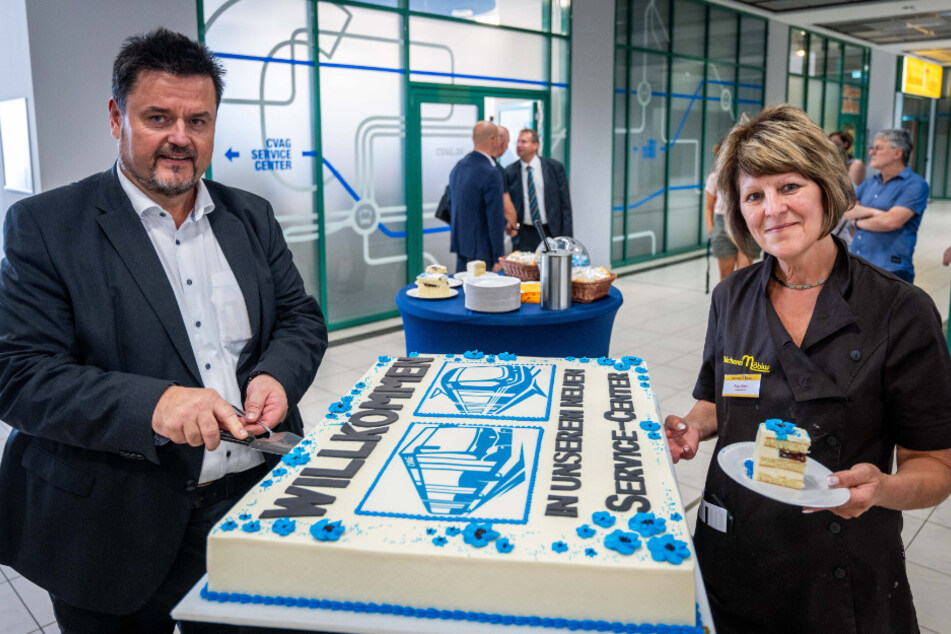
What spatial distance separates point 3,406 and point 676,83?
11.0 meters

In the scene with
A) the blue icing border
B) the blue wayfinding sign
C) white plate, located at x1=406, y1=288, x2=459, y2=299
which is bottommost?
the blue icing border

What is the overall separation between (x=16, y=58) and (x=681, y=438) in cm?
509

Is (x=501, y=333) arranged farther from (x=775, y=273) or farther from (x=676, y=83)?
(x=676, y=83)

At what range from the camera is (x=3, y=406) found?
144 cm

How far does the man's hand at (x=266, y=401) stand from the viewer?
1588 mm

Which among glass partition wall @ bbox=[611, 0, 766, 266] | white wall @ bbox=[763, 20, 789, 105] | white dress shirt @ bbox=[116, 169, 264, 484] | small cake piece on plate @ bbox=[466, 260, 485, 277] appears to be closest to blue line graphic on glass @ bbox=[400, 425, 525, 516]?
white dress shirt @ bbox=[116, 169, 264, 484]

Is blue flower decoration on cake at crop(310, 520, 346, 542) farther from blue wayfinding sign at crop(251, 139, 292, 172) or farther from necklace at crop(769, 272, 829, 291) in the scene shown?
blue wayfinding sign at crop(251, 139, 292, 172)

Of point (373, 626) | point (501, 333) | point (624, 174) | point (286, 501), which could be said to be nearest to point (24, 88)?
point (501, 333)

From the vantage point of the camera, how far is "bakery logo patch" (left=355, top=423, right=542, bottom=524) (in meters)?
1.22

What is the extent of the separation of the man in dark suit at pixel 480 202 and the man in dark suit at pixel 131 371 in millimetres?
4095

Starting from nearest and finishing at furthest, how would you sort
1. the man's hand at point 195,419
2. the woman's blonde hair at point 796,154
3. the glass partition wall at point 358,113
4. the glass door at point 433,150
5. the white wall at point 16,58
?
→ the man's hand at point 195,419 → the woman's blonde hair at point 796,154 → the white wall at point 16,58 → the glass partition wall at point 358,113 → the glass door at point 433,150

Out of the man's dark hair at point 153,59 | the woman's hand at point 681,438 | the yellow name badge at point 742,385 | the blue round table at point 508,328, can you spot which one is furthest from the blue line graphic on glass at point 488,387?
the blue round table at point 508,328

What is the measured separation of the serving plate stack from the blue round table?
0.03 m

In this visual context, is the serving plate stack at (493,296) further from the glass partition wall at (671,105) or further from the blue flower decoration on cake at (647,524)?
the glass partition wall at (671,105)
